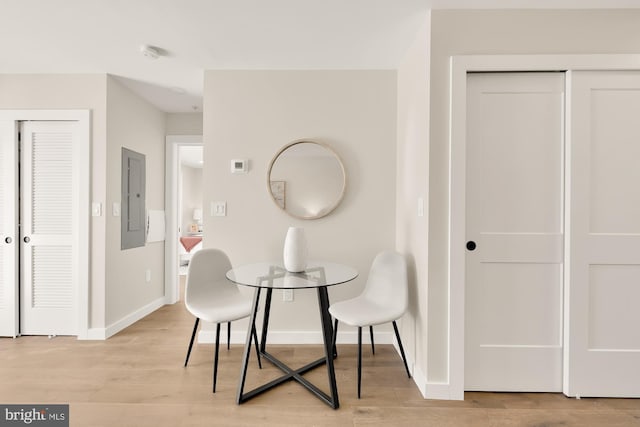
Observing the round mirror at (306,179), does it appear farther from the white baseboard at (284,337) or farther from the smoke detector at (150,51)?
the smoke detector at (150,51)

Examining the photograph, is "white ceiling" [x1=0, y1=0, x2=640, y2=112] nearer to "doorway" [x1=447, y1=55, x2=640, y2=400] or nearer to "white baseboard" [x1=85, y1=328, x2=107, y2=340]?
"doorway" [x1=447, y1=55, x2=640, y2=400]

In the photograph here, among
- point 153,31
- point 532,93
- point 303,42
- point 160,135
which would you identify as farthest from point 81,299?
point 532,93

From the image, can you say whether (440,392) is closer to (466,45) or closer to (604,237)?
(604,237)

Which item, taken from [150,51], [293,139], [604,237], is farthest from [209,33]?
[604,237]

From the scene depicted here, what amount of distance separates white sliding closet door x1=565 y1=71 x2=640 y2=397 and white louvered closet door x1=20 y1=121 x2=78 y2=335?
3829 millimetres

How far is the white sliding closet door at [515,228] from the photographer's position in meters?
1.95

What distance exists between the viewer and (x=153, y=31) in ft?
7.15

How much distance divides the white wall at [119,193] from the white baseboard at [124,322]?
0.09ft

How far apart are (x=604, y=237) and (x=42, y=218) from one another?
428cm

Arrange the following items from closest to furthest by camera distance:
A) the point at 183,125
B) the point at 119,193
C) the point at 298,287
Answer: the point at 298,287 < the point at 119,193 < the point at 183,125

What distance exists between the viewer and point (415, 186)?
7.39 ft

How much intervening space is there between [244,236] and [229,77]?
1361 mm

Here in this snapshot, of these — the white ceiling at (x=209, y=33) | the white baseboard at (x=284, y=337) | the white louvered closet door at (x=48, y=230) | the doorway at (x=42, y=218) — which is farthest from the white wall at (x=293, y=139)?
the white louvered closet door at (x=48, y=230)

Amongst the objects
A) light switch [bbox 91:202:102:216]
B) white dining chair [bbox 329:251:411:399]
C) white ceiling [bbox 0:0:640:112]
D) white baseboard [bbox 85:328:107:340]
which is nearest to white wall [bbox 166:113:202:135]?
white ceiling [bbox 0:0:640:112]
